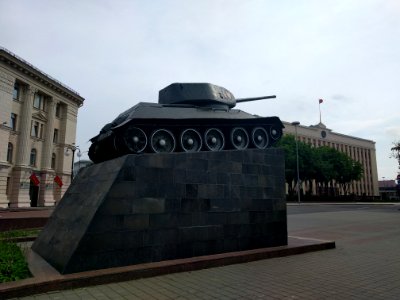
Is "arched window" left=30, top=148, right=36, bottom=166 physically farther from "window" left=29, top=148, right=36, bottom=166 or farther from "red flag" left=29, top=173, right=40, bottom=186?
"red flag" left=29, top=173, right=40, bottom=186

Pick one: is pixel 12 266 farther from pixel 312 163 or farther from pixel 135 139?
pixel 312 163

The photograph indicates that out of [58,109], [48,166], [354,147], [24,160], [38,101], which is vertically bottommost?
[48,166]

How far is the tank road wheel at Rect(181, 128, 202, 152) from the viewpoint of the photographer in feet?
33.1

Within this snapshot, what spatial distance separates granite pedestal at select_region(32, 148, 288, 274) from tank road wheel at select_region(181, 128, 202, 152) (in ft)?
4.59

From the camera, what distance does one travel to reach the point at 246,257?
809 centimetres

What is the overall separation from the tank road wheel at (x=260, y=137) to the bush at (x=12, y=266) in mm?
7295

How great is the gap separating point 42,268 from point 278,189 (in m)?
6.37

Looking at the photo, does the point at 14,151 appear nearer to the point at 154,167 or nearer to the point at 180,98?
the point at 180,98

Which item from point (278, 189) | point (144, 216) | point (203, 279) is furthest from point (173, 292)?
point (278, 189)

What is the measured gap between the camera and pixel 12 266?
607cm

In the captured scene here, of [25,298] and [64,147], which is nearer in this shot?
[25,298]

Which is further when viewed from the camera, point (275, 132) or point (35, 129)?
point (35, 129)

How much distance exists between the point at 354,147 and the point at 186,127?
10295 centimetres

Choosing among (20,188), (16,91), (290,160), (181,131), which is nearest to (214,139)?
(181,131)
